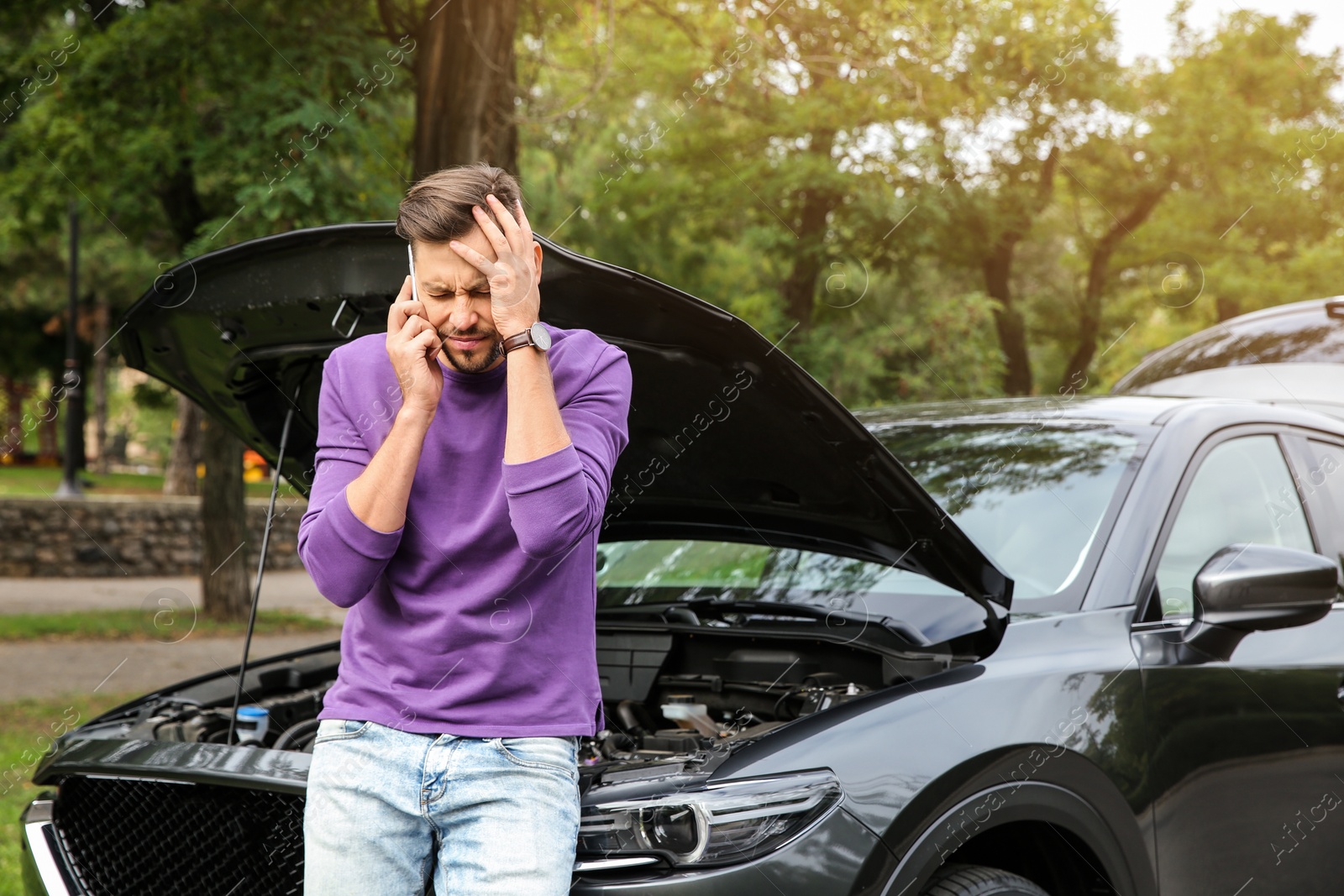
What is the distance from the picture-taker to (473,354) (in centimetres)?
191

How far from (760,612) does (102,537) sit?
1607cm

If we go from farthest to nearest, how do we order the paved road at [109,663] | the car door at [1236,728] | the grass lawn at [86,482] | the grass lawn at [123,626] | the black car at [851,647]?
the grass lawn at [86,482] → the grass lawn at [123,626] → the paved road at [109,663] → the car door at [1236,728] → the black car at [851,647]

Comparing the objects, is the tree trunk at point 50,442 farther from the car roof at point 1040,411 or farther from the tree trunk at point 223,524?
the car roof at point 1040,411

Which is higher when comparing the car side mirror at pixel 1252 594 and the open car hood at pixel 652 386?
the open car hood at pixel 652 386

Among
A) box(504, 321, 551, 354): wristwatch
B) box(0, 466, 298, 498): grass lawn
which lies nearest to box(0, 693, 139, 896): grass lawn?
box(504, 321, 551, 354): wristwatch

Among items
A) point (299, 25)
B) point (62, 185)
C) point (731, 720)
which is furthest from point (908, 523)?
point (62, 185)

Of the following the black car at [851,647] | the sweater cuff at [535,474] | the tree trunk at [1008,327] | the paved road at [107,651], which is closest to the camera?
the sweater cuff at [535,474]

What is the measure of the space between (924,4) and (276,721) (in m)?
7.05

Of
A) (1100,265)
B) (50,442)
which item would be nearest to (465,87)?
(1100,265)

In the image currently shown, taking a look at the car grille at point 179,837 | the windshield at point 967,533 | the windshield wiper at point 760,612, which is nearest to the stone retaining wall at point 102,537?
the windshield at point 967,533

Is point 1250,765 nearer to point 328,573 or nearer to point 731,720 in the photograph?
point 731,720

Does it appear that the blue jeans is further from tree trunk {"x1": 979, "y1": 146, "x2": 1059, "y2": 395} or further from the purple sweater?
tree trunk {"x1": 979, "y1": 146, "x2": 1059, "y2": 395}

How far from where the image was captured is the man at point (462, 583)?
180 cm

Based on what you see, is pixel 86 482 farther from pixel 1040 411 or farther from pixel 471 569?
pixel 471 569
